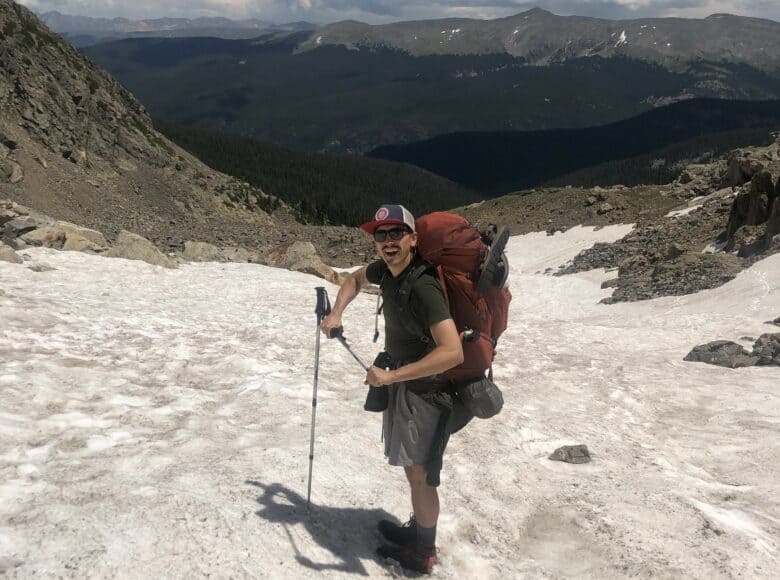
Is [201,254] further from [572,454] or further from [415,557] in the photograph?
[415,557]

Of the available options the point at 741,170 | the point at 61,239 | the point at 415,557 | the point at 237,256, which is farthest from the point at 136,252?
the point at 741,170

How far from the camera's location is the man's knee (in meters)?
5.39

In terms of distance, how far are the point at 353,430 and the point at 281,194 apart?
16521 centimetres

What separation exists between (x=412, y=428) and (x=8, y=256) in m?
16.4

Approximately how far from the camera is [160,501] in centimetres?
586

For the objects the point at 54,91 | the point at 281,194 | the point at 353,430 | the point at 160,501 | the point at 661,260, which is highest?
the point at 54,91

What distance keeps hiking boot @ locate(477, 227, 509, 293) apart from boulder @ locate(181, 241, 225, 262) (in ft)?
77.1

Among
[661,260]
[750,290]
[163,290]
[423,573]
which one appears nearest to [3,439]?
[423,573]

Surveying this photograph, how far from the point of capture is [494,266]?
4.83m

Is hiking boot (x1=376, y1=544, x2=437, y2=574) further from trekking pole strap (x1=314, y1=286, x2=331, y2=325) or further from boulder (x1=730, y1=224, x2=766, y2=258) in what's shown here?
boulder (x1=730, y1=224, x2=766, y2=258)

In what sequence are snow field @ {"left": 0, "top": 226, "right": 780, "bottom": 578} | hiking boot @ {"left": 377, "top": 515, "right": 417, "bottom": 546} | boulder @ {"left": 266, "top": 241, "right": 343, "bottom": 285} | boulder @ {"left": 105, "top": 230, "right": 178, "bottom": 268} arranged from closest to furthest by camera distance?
1. snow field @ {"left": 0, "top": 226, "right": 780, "bottom": 578}
2. hiking boot @ {"left": 377, "top": 515, "right": 417, "bottom": 546}
3. boulder @ {"left": 105, "top": 230, "right": 178, "bottom": 268}
4. boulder @ {"left": 266, "top": 241, "right": 343, "bottom": 285}

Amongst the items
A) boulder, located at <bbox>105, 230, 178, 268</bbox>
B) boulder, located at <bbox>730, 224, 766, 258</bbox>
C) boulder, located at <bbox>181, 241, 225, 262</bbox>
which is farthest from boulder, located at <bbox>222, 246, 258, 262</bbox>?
boulder, located at <bbox>730, 224, 766, 258</bbox>

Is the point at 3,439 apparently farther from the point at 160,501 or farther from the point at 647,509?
the point at 647,509

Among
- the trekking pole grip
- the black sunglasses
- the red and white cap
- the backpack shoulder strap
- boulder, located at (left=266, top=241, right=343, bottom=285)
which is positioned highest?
the red and white cap
